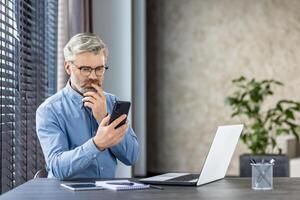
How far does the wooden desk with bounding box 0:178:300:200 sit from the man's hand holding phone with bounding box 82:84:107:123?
0.39 m

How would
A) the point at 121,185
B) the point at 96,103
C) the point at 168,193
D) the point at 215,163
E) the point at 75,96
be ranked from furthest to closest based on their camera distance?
the point at 75,96 < the point at 96,103 < the point at 215,163 < the point at 121,185 < the point at 168,193

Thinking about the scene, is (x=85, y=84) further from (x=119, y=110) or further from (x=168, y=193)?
(x=168, y=193)

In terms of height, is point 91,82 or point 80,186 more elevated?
point 91,82

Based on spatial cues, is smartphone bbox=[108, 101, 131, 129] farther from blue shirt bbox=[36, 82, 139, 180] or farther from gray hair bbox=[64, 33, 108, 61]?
gray hair bbox=[64, 33, 108, 61]

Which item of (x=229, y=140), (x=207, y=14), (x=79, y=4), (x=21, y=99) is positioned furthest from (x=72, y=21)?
(x=207, y=14)

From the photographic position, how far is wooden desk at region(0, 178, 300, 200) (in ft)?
5.99

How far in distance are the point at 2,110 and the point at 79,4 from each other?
124 cm

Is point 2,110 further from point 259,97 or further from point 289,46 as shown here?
point 289,46

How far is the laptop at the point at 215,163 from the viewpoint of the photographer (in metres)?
2.05

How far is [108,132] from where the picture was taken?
213cm

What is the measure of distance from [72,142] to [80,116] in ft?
0.37

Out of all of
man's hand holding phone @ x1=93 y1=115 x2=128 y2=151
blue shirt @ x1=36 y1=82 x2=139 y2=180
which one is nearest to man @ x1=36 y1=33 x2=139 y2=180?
blue shirt @ x1=36 y1=82 x2=139 y2=180

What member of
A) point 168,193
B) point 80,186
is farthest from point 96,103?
point 168,193

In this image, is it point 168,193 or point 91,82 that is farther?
point 91,82
